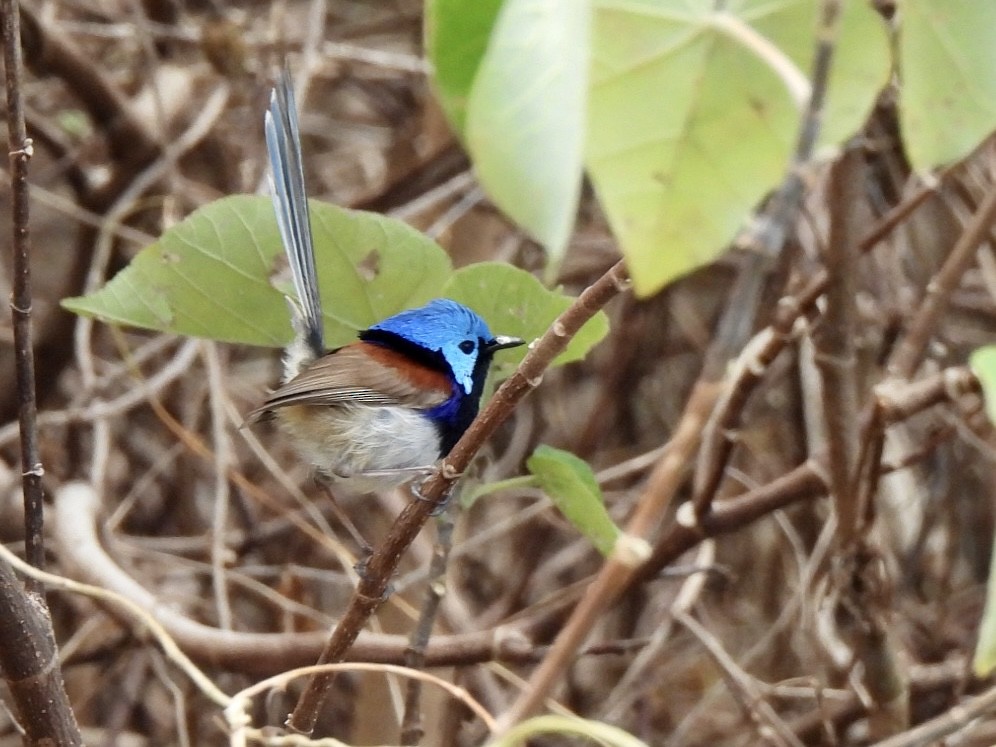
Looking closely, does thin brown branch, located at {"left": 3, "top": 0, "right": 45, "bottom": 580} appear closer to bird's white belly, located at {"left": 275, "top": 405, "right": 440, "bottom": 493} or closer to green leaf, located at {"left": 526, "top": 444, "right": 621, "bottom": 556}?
green leaf, located at {"left": 526, "top": 444, "right": 621, "bottom": 556}

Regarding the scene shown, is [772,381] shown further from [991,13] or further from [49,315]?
[991,13]

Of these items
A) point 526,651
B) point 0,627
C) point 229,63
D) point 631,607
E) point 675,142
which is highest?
point 229,63

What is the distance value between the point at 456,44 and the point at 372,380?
1423mm

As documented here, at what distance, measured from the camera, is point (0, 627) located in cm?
116

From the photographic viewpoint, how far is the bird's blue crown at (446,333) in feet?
6.80

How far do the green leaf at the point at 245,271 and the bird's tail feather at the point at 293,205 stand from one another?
4 cm

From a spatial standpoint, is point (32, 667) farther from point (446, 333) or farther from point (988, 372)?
point (446, 333)

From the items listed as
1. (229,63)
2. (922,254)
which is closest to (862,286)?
(922,254)

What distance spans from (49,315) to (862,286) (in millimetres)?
2088

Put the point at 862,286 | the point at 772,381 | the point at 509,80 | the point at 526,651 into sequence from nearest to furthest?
the point at 509,80
the point at 526,651
the point at 862,286
the point at 772,381

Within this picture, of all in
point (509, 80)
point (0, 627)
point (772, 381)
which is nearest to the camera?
point (509, 80)

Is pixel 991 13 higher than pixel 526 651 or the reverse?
higher

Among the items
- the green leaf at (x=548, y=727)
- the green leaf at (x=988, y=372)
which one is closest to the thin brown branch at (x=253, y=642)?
the green leaf at (x=548, y=727)

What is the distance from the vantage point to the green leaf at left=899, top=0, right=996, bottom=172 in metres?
0.71
